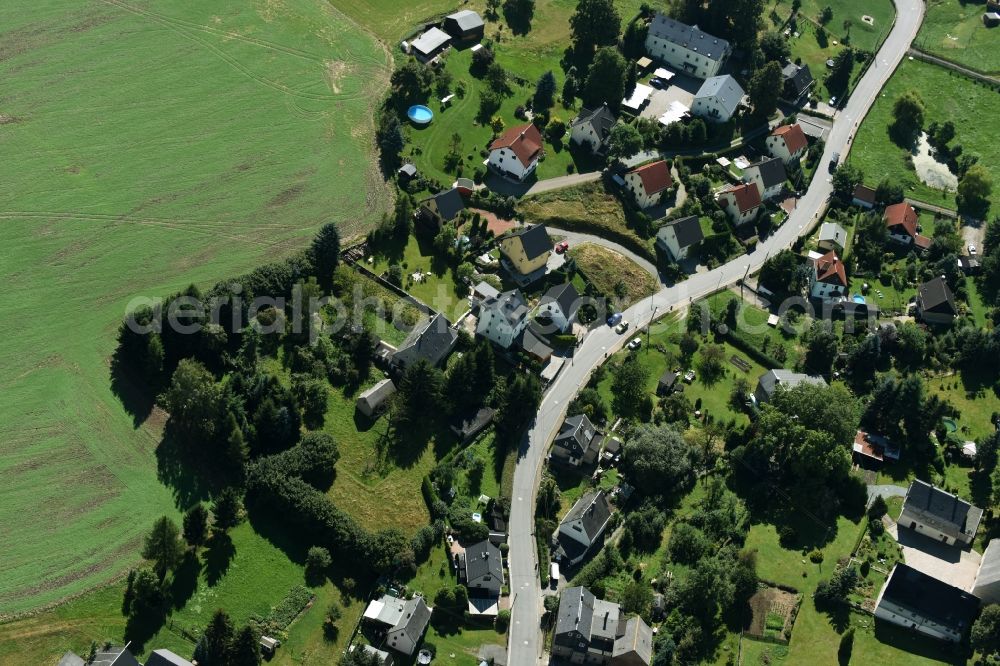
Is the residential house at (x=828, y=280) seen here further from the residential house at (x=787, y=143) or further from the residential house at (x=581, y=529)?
the residential house at (x=581, y=529)

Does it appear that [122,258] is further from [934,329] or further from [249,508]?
[934,329]

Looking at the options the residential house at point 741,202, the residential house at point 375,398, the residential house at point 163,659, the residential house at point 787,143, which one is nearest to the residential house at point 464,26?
the residential house at point 741,202

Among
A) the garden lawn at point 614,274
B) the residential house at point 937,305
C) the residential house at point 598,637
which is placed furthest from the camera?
the residential house at point 937,305

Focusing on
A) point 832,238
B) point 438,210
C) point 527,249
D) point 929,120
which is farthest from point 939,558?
point 929,120

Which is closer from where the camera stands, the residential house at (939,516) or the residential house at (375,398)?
the residential house at (939,516)

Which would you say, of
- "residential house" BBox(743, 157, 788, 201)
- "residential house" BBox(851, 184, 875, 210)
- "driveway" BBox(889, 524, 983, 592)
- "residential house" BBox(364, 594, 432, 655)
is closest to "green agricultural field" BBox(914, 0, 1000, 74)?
"residential house" BBox(851, 184, 875, 210)
